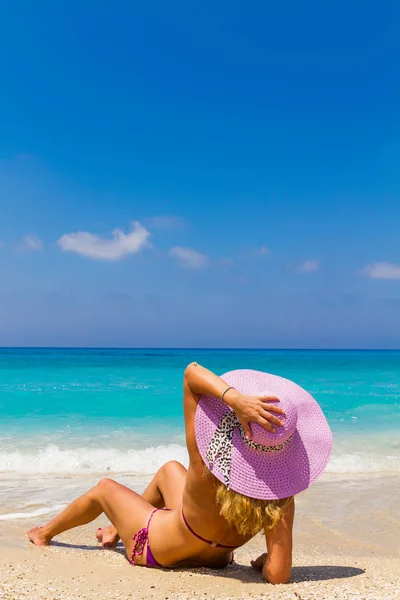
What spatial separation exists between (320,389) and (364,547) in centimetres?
1722

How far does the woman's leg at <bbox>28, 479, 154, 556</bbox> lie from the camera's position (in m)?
3.54

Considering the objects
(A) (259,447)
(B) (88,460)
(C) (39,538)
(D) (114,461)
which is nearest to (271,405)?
(A) (259,447)

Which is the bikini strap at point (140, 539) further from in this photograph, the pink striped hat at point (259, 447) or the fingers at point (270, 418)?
the fingers at point (270, 418)

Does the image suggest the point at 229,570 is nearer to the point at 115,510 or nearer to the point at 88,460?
the point at 115,510

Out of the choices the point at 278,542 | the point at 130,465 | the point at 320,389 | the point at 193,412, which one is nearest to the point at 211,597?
the point at 278,542

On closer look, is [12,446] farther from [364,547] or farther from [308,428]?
[308,428]

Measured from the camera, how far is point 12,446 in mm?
9086

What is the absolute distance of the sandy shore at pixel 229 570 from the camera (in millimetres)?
3020

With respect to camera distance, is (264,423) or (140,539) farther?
(140,539)

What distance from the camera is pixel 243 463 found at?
2.83m

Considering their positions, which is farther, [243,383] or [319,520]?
[319,520]

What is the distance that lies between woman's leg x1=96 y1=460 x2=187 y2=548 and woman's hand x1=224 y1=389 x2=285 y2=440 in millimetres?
1194

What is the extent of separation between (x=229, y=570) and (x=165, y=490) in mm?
660

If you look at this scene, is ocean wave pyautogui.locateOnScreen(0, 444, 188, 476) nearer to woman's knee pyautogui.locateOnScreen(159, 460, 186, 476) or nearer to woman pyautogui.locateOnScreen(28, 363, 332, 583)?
woman's knee pyautogui.locateOnScreen(159, 460, 186, 476)
